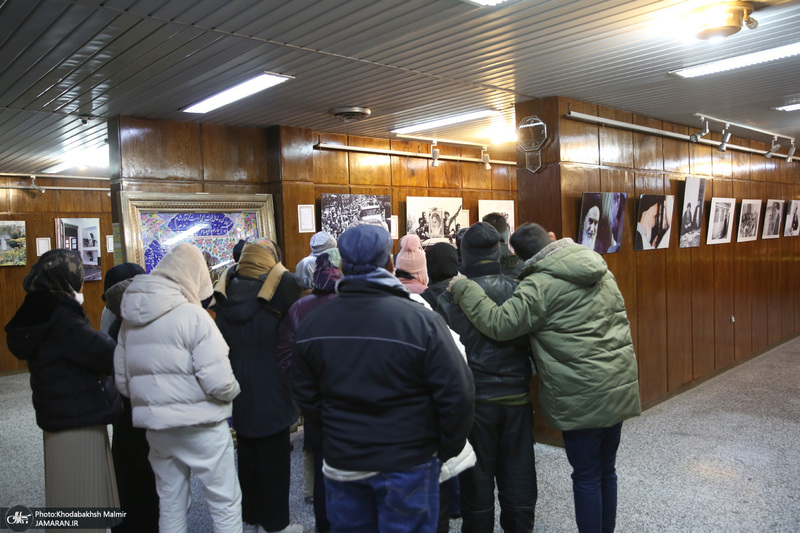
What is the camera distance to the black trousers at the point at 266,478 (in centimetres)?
314

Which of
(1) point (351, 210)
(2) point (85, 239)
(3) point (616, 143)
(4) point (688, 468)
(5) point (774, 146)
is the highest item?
(5) point (774, 146)

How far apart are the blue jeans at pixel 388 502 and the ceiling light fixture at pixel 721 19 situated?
275 centimetres

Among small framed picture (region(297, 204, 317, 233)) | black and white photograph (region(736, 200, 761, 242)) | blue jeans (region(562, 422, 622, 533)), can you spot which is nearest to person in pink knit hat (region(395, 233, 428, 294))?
blue jeans (region(562, 422, 622, 533))

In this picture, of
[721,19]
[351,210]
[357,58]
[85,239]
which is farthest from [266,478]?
[85,239]

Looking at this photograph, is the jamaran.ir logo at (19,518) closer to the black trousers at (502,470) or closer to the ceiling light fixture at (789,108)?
the black trousers at (502,470)

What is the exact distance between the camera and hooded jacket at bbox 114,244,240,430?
8.64 ft

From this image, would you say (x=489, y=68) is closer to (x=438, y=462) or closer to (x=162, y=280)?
(x=162, y=280)

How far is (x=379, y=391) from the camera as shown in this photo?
193cm

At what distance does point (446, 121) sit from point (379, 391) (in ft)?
14.9

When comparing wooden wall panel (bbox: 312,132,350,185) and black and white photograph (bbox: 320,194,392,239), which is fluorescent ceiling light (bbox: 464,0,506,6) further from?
wooden wall panel (bbox: 312,132,350,185)

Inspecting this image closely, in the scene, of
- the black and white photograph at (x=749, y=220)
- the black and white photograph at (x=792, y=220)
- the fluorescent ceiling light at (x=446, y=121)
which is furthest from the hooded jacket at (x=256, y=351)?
the black and white photograph at (x=792, y=220)

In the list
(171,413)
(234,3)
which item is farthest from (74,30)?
(171,413)

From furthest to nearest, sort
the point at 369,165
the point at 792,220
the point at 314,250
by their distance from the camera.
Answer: the point at 792,220 → the point at 369,165 → the point at 314,250

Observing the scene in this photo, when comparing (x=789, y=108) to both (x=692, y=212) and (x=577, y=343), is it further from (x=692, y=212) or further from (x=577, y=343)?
(x=577, y=343)
